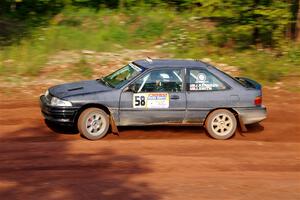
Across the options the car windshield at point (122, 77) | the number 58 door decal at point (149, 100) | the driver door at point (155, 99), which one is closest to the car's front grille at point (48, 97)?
the car windshield at point (122, 77)

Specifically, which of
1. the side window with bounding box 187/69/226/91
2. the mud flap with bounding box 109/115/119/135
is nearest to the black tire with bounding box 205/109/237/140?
the side window with bounding box 187/69/226/91

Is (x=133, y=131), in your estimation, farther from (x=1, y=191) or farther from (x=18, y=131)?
(x=1, y=191)

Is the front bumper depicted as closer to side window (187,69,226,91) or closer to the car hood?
the car hood

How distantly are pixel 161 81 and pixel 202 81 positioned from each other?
2.69ft

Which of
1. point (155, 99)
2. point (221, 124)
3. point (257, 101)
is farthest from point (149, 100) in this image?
point (257, 101)

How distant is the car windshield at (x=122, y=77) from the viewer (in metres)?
10.5

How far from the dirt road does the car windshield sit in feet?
3.30

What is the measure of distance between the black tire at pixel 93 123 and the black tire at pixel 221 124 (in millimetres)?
1993

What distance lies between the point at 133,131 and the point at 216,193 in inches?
148

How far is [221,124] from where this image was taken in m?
10.8

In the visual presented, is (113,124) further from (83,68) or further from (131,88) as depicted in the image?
(83,68)

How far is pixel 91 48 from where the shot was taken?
18.1 meters

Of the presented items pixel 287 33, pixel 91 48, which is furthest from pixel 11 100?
pixel 287 33

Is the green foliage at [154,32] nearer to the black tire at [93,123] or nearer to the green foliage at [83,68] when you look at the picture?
the green foliage at [83,68]
